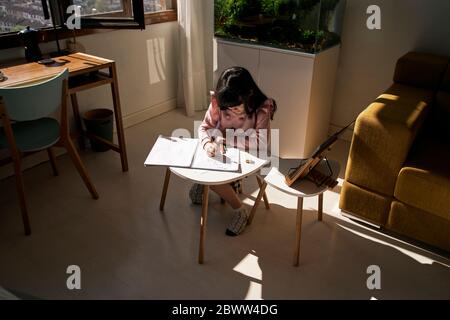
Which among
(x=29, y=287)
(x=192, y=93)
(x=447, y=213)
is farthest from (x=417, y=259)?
(x=192, y=93)

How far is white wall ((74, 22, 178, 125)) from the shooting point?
302 centimetres

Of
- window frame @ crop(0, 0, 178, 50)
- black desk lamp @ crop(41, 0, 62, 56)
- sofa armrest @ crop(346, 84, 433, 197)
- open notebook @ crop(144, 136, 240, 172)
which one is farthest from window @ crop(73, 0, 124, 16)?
sofa armrest @ crop(346, 84, 433, 197)

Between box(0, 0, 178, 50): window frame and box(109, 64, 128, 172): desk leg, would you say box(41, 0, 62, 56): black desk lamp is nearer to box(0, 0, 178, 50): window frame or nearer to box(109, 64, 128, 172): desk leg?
box(0, 0, 178, 50): window frame

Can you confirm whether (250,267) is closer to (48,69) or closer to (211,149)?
(211,149)

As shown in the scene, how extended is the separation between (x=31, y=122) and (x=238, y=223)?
52.5 inches

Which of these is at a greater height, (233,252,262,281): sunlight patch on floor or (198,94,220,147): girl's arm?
(198,94,220,147): girl's arm

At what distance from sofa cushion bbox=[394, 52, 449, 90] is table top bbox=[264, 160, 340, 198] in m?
0.92

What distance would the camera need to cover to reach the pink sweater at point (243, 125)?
1.94 meters

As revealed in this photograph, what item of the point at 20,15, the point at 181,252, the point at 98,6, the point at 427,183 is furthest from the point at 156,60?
the point at 427,183

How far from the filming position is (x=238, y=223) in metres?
2.18

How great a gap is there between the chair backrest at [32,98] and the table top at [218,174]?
2.54 feet

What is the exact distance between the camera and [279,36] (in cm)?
258

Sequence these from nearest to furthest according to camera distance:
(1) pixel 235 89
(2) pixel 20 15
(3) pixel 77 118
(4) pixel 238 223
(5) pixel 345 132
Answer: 1. (1) pixel 235 89
2. (4) pixel 238 223
3. (2) pixel 20 15
4. (3) pixel 77 118
5. (5) pixel 345 132
